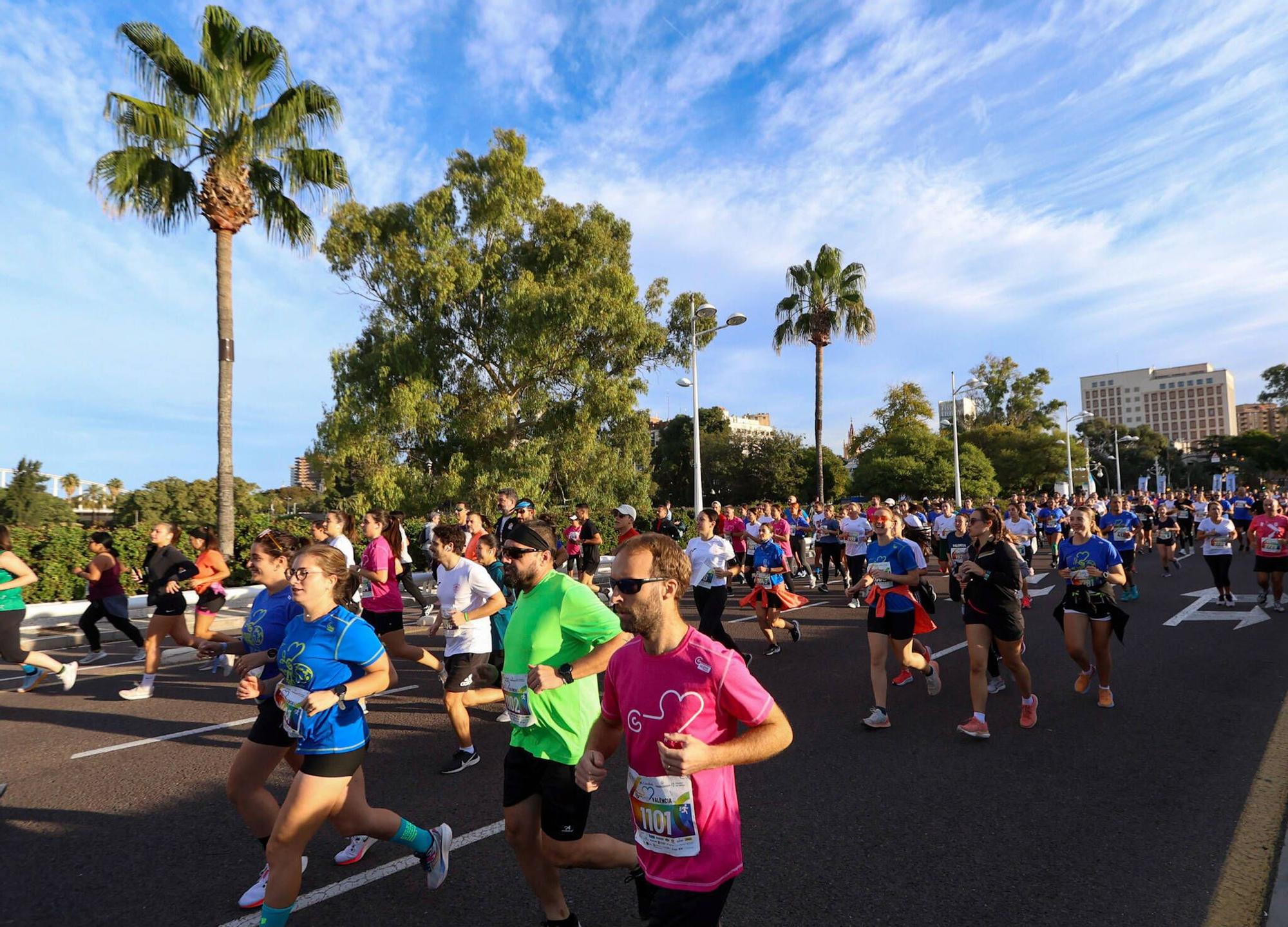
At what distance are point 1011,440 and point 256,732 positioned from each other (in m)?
60.5

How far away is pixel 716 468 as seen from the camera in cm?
5484

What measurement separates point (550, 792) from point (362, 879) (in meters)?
1.51

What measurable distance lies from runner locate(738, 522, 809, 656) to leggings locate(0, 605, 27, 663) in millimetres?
7831

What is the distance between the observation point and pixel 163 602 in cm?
798

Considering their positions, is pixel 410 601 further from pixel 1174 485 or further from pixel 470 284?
pixel 1174 485

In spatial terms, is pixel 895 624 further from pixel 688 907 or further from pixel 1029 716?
pixel 688 907

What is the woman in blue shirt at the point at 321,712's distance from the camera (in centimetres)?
300

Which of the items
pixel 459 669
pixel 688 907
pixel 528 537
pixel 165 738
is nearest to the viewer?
pixel 688 907

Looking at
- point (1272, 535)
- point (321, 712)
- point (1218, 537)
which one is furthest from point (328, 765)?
point (1218, 537)

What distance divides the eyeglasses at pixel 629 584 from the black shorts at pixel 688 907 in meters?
0.85

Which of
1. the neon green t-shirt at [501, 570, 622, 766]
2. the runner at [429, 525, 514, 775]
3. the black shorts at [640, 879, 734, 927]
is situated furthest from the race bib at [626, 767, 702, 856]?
the runner at [429, 525, 514, 775]

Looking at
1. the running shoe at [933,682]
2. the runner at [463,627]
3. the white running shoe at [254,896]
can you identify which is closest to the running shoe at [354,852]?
the white running shoe at [254,896]

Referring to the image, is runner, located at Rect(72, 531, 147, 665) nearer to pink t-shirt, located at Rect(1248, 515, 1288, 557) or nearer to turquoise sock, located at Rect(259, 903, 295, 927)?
turquoise sock, located at Rect(259, 903, 295, 927)

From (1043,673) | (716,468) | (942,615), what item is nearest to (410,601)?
(942,615)
